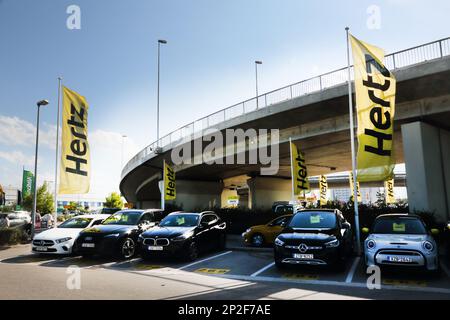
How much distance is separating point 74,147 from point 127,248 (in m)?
7.16

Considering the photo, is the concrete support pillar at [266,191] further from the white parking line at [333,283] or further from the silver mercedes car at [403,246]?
the white parking line at [333,283]

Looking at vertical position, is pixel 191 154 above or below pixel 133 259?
above

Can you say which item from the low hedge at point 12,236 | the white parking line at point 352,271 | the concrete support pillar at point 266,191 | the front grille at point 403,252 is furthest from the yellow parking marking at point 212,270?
the concrete support pillar at point 266,191

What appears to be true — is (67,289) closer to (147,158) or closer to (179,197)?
(147,158)

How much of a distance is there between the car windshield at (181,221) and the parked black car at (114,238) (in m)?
0.94

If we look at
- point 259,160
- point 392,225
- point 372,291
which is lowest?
point 372,291

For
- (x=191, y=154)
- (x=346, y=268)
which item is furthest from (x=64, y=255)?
(x=191, y=154)

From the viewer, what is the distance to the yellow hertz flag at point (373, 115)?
11.2m

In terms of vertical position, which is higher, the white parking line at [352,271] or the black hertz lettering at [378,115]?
the black hertz lettering at [378,115]

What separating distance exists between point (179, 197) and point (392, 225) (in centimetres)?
2758

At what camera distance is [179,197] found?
3506cm

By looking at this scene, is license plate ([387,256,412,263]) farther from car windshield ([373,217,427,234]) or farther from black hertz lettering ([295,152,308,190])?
black hertz lettering ([295,152,308,190])

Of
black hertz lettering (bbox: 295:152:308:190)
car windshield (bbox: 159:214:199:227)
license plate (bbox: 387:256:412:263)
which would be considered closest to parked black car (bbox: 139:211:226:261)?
car windshield (bbox: 159:214:199:227)

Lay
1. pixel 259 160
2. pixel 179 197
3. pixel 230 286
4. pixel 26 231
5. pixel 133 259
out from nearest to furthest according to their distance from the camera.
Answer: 1. pixel 230 286
2. pixel 133 259
3. pixel 26 231
4. pixel 259 160
5. pixel 179 197
